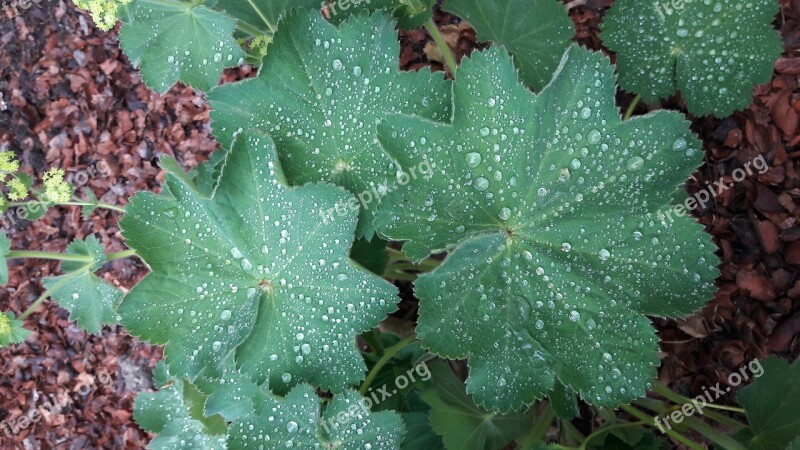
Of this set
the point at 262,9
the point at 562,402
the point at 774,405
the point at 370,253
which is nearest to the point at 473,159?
the point at 370,253

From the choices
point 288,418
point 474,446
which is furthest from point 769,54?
point 288,418

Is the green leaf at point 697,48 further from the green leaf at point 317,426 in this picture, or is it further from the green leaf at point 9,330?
the green leaf at point 9,330

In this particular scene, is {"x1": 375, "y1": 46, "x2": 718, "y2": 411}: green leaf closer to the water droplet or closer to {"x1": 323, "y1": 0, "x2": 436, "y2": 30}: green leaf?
the water droplet

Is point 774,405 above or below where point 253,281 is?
below

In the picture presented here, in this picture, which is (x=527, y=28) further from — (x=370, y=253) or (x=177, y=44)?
(x=177, y=44)

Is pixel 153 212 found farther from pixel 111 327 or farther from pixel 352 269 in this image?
pixel 111 327

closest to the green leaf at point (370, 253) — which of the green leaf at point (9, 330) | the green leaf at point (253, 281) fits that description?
the green leaf at point (253, 281)
